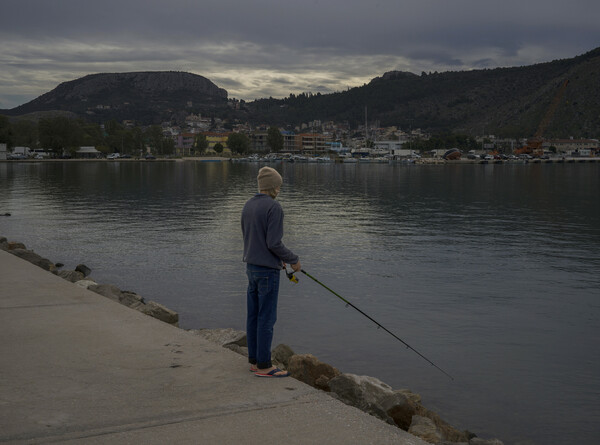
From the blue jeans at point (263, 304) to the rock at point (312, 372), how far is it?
3.04ft

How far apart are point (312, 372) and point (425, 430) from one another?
1516 mm

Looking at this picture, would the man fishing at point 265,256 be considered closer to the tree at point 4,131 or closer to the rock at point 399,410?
the rock at point 399,410

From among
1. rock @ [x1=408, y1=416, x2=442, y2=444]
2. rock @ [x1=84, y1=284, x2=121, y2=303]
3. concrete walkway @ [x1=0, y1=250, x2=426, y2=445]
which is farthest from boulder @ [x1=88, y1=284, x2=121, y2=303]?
rock @ [x1=408, y1=416, x2=442, y2=444]

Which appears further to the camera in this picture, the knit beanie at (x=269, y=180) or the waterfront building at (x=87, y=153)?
the waterfront building at (x=87, y=153)

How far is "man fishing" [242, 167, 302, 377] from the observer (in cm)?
634

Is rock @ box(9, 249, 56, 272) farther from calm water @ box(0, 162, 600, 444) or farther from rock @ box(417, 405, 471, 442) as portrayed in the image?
rock @ box(417, 405, 471, 442)

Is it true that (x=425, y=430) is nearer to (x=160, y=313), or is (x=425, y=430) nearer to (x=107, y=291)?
(x=160, y=313)

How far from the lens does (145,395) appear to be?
5.78 m

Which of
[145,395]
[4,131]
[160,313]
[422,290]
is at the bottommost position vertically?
[422,290]

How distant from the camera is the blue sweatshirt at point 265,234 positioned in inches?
249

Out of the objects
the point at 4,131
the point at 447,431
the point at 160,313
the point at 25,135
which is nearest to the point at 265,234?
the point at 447,431

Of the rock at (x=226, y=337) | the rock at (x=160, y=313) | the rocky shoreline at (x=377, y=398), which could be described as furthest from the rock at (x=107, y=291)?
the rocky shoreline at (x=377, y=398)

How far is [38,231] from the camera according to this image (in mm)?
25734

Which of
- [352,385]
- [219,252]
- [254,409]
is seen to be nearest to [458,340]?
[352,385]
